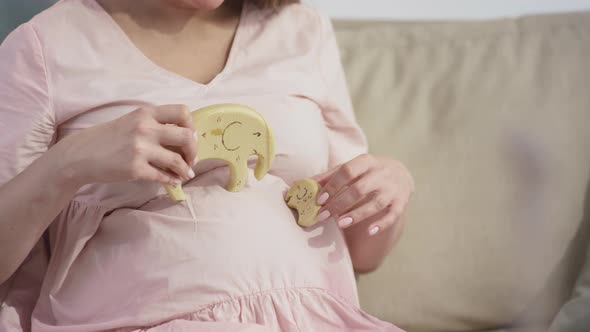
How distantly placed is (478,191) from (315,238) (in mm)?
351

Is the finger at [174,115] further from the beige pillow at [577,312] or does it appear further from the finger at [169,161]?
the beige pillow at [577,312]

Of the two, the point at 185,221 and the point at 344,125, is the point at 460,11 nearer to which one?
the point at 344,125

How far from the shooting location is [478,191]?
1310mm

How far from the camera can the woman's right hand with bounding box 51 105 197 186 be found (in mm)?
885

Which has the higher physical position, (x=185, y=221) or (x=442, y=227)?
(x=185, y=221)

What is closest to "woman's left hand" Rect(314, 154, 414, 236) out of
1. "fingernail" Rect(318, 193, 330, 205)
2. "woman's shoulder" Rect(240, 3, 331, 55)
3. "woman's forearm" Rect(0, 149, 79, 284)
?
"fingernail" Rect(318, 193, 330, 205)

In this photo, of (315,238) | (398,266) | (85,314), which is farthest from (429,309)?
(85,314)

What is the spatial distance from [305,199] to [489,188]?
389 millimetres

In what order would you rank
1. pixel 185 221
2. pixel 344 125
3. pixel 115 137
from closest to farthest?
pixel 115 137 → pixel 185 221 → pixel 344 125

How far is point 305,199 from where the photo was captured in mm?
1044

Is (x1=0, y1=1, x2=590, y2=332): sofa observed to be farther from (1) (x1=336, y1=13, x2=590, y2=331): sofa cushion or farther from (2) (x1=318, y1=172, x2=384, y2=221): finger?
(2) (x1=318, y1=172, x2=384, y2=221): finger

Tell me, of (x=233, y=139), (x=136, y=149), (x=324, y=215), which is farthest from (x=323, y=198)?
(x=136, y=149)

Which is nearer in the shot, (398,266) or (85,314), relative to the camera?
(85,314)

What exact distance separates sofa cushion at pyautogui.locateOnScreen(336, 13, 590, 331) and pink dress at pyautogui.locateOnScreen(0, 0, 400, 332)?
23 cm
